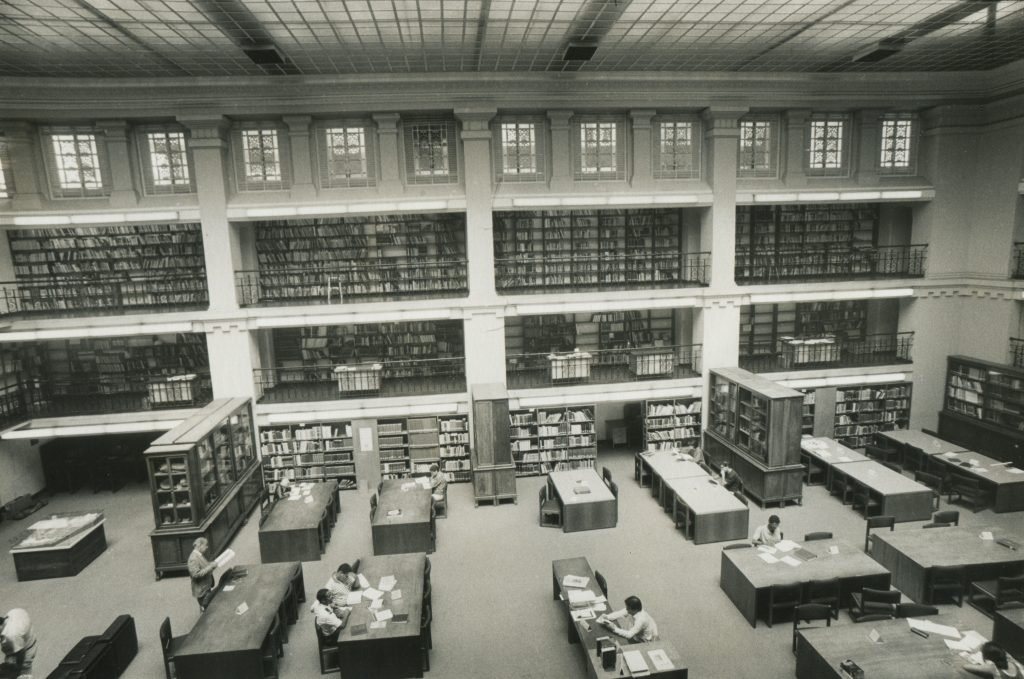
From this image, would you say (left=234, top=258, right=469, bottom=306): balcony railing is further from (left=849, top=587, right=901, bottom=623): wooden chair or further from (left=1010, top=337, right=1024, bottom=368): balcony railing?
(left=1010, top=337, right=1024, bottom=368): balcony railing

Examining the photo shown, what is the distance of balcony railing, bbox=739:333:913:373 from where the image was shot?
11641mm

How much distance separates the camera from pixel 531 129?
11055 millimetres

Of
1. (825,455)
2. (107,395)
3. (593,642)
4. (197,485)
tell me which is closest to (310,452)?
(197,485)

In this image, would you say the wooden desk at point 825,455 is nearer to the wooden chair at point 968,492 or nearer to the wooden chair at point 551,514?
the wooden chair at point 968,492

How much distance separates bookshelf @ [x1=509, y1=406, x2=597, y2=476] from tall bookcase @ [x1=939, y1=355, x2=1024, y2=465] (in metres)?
7.11

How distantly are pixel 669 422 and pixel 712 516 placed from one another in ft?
10.5

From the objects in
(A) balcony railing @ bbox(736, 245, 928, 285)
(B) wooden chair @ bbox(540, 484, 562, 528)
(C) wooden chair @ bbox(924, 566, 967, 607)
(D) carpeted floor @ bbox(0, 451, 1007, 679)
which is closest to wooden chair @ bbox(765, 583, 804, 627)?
(D) carpeted floor @ bbox(0, 451, 1007, 679)

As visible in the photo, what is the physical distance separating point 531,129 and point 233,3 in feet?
17.9

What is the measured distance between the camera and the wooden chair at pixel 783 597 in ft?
21.2

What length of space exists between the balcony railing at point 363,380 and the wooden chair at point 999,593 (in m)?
7.82

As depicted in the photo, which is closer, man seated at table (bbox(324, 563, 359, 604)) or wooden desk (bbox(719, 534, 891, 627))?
man seated at table (bbox(324, 563, 359, 604))

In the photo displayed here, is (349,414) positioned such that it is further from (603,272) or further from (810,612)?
(810,612)

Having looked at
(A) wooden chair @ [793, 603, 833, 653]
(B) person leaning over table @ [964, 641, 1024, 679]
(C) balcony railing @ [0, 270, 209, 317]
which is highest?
(C) balcony railing @ [0, 270, 209, 317]

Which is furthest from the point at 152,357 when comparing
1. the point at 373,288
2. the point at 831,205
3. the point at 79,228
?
the point at 831,205
